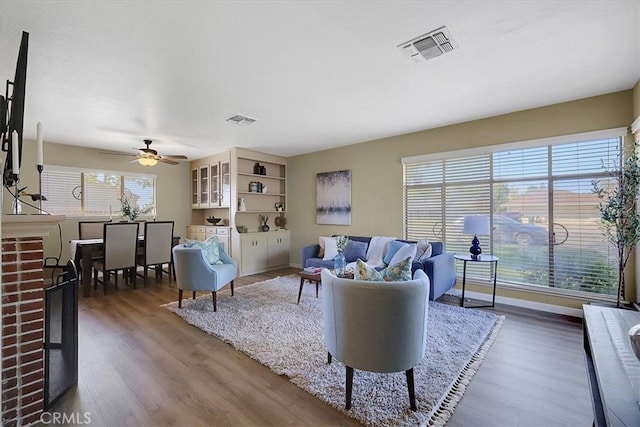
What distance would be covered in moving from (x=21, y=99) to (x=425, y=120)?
4.13 meters

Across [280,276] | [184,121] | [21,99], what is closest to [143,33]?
[21,99]

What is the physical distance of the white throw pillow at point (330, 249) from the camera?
190 inches

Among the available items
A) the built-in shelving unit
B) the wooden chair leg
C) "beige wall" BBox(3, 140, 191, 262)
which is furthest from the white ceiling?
the wooden chair leg

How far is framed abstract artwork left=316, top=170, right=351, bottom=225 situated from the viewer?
5.55 m

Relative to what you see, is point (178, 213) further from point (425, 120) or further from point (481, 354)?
point (481, 354)

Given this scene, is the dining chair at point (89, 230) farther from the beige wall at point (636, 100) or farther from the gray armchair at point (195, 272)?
the beige wall at point (636, 100)

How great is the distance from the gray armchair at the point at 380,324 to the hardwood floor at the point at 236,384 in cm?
36

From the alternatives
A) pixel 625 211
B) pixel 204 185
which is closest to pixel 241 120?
pixel 204 185

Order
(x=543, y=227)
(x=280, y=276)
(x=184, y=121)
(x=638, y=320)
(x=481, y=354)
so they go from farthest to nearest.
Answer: (x=280, y=276)
(x=184, y=121)
(x=543, y=227)
(x=481, y=354)
(x=638, y=320)

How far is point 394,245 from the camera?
14.2 feet

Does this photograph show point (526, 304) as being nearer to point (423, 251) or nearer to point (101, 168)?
point (423, 251)

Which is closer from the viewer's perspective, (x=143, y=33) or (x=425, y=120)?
(x=143, y=33)

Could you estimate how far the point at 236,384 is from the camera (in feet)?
6.77

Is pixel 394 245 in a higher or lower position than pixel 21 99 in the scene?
lower
